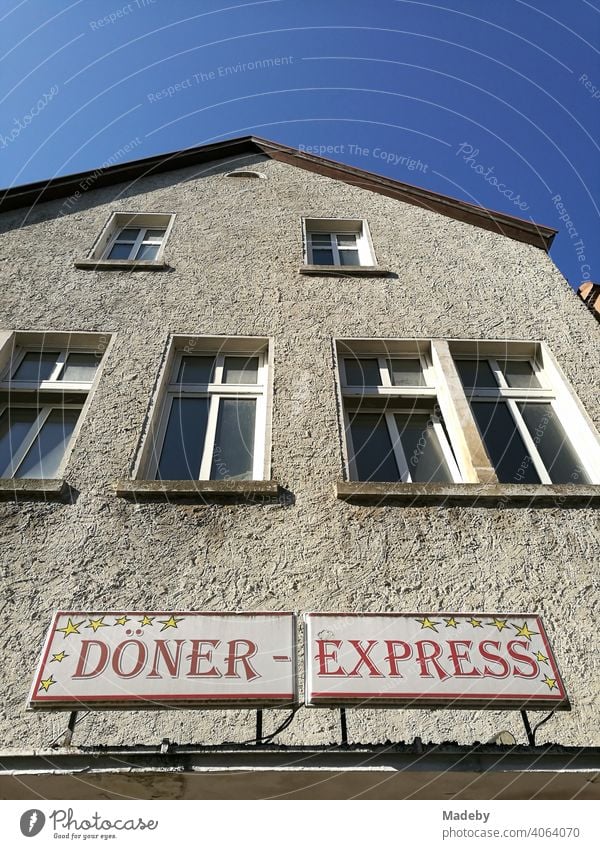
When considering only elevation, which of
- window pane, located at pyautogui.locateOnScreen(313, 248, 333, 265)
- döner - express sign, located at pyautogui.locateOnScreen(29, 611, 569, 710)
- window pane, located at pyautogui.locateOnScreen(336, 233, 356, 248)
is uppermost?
window pane, located at pyautogui.locateOnScreen(336, 233, 356, 248)

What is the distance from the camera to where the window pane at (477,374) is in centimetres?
640

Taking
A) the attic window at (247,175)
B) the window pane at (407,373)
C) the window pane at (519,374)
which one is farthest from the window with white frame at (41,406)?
the attic window at (247,175)

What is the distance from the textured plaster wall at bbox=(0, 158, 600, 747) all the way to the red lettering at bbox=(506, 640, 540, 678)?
35 centimetres

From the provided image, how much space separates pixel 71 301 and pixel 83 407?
1.93 metres

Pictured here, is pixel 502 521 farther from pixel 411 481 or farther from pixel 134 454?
pixel 134 454

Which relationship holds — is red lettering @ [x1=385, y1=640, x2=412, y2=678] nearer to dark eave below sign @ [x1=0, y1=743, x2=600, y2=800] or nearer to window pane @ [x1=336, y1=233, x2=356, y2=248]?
dark eave below sign @ [x1=0, y1=743, x2=600, y2=800]

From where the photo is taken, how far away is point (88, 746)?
132 inches

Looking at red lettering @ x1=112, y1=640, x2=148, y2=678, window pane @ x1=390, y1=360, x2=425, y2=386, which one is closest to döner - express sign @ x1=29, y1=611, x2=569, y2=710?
red lettering @ x1=112, y1=640, x2=148, y2=678

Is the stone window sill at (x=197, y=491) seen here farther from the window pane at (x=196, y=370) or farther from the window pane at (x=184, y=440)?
the window pane at (x=196, y=370)

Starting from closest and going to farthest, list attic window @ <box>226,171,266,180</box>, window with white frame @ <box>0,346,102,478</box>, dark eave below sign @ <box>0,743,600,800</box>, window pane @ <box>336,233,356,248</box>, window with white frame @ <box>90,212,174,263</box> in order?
dark eave below sign @ <box>0,743,600,800</box> → window with white frame @ <box>0,346,102,478</box> → window with white frame @ <box>90,212,174,263</box> → window pane @ <box>336,233,356,248</box> → attic window @ <box>226,171,266,180</box>

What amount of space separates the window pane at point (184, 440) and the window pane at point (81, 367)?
111 centimetres

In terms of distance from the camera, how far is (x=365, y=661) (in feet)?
11.3

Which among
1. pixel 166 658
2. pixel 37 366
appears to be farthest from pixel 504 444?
pixel 37 366

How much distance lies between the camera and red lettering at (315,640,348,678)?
336 centimetres
